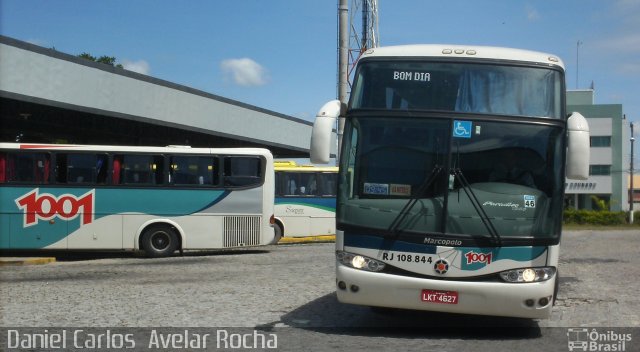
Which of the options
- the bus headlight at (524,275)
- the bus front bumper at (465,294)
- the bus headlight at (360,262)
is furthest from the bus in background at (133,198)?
the bus headlight at (524,275)

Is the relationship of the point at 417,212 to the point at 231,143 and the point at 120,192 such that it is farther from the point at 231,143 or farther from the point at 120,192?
the point at 231,143

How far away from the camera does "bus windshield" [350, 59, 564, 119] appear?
8.18m

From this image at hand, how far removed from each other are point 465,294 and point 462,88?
2.35 metres

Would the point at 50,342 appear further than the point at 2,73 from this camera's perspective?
No

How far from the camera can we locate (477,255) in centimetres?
781

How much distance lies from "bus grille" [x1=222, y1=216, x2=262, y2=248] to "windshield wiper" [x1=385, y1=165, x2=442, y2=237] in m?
11.2

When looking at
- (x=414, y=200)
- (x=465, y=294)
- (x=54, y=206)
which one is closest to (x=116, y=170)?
(x=54, y=206)

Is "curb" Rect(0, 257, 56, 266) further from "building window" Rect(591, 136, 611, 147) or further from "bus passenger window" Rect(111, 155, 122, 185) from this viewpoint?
"building window" Rect(591, 136, 611, 147)

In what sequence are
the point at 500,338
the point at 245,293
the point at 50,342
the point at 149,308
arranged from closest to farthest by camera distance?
the point at 50,342, the point at 500,338, the point at 149,308, the point at 245,293

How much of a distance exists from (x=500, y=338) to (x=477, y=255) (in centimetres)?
128

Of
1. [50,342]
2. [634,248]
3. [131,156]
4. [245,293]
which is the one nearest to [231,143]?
[131,156]

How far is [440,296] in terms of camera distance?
785 cm

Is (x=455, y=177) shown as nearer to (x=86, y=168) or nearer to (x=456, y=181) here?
(x=456, y=181)

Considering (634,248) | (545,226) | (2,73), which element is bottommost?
(634,248)
